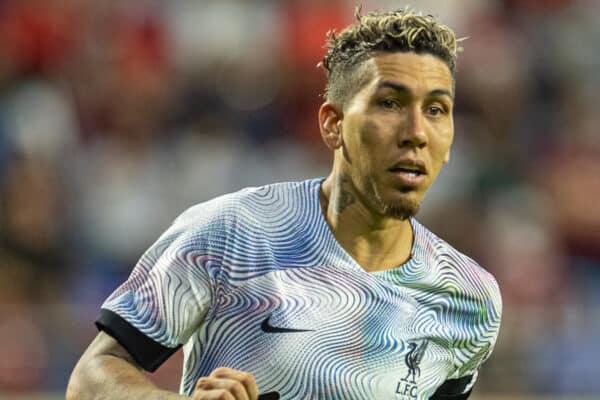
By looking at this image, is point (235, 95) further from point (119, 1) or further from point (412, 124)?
point (412, 124)

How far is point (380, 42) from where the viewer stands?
379 cm

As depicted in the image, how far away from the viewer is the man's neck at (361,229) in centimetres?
383

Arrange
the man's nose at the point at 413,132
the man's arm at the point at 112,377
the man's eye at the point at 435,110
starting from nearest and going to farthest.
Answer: the man's arm at the point at 112,377
the man's nose at the point at 413,132
the man's eye at the point at 435,110

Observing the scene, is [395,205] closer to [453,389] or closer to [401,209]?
[401,209]

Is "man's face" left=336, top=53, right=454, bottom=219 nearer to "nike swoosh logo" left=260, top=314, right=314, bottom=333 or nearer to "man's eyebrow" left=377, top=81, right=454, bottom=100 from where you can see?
"man's eyebrow" left=377, top=81, right=454, bottom=100

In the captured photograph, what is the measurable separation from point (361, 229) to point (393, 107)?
0.41 meters

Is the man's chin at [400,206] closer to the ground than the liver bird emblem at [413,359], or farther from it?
farther from it

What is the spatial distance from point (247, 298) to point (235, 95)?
220 inches

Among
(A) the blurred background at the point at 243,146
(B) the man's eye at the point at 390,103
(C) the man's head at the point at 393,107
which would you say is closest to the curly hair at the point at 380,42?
(C) the man's head at the point at 393,107

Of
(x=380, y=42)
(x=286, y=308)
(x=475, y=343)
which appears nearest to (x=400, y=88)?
(x=380, y=42)

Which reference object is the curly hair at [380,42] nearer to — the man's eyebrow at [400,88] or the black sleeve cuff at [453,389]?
the man's eyebrow at [400,88]

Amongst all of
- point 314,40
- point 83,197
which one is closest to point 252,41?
point 314,40

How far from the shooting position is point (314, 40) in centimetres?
916

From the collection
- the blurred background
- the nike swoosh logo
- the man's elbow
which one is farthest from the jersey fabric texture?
the blurred background
